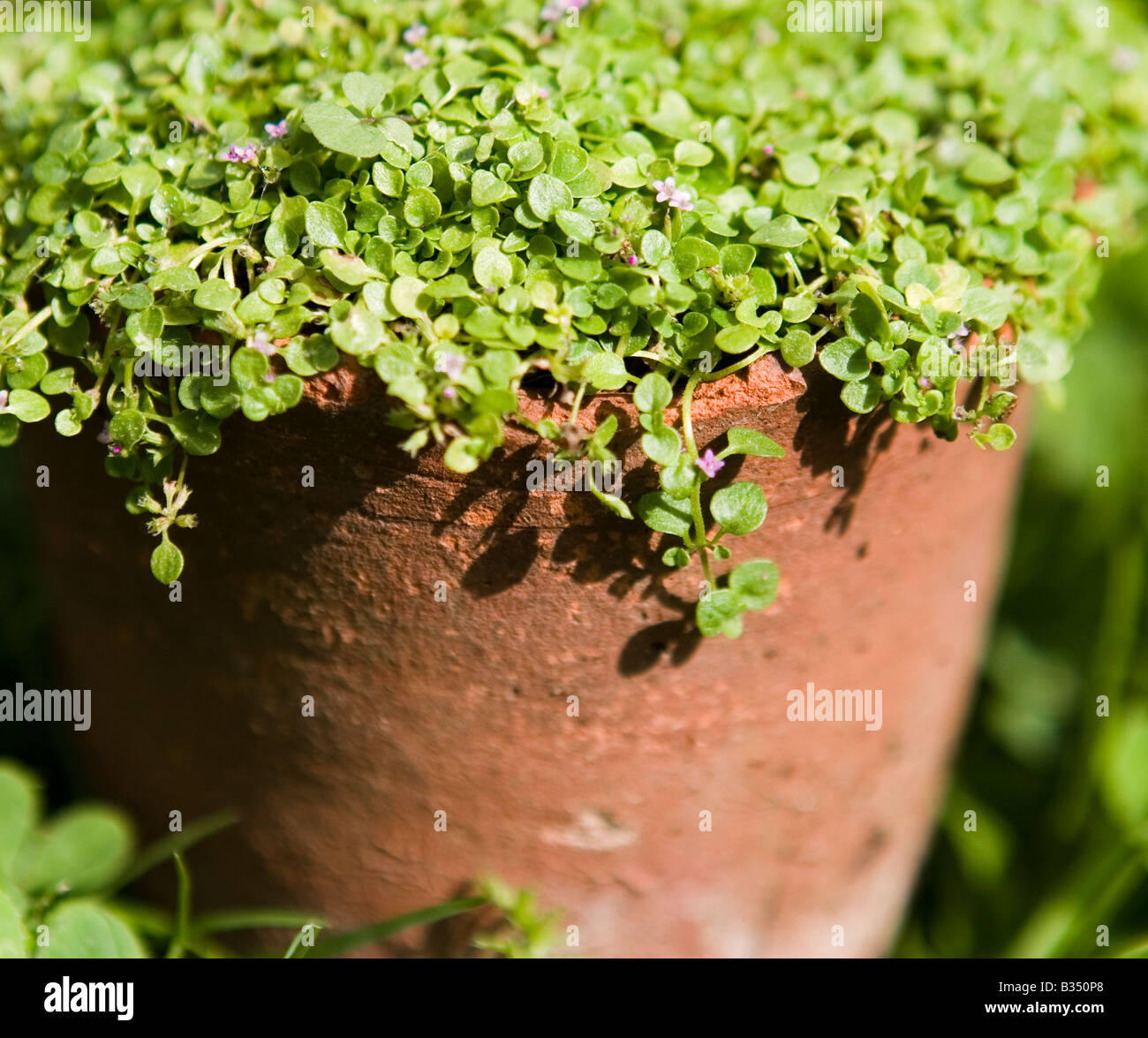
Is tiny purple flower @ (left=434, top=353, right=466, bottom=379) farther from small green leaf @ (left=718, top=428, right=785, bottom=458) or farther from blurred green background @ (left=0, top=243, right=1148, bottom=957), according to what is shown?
blurred green background @ (left=0, top=243, right=1148, bottom=957)

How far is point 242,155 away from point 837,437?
74cm

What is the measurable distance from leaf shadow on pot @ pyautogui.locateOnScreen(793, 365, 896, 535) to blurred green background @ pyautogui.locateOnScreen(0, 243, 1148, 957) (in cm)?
79

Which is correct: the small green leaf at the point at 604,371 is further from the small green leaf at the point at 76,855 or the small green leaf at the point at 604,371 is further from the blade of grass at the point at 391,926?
the small green leaf at the point at 76,855

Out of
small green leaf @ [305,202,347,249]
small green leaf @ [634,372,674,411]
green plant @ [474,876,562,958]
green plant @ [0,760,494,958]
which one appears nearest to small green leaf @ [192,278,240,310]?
small green leaf @ [305,202,347,249]

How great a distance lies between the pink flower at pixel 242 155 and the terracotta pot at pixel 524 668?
300 mm

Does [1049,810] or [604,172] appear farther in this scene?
[1049,810]

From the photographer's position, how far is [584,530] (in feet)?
3.87

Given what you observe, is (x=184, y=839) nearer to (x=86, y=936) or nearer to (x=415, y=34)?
(x=86, y=936)

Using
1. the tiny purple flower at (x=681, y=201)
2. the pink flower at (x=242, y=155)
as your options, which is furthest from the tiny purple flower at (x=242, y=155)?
the tiny purple flower at (x=681, y=201)

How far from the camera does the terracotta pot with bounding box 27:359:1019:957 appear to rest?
1.19m

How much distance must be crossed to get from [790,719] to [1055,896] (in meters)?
0.85

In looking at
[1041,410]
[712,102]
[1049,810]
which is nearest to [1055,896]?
[1049,810]

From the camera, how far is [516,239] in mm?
1153
